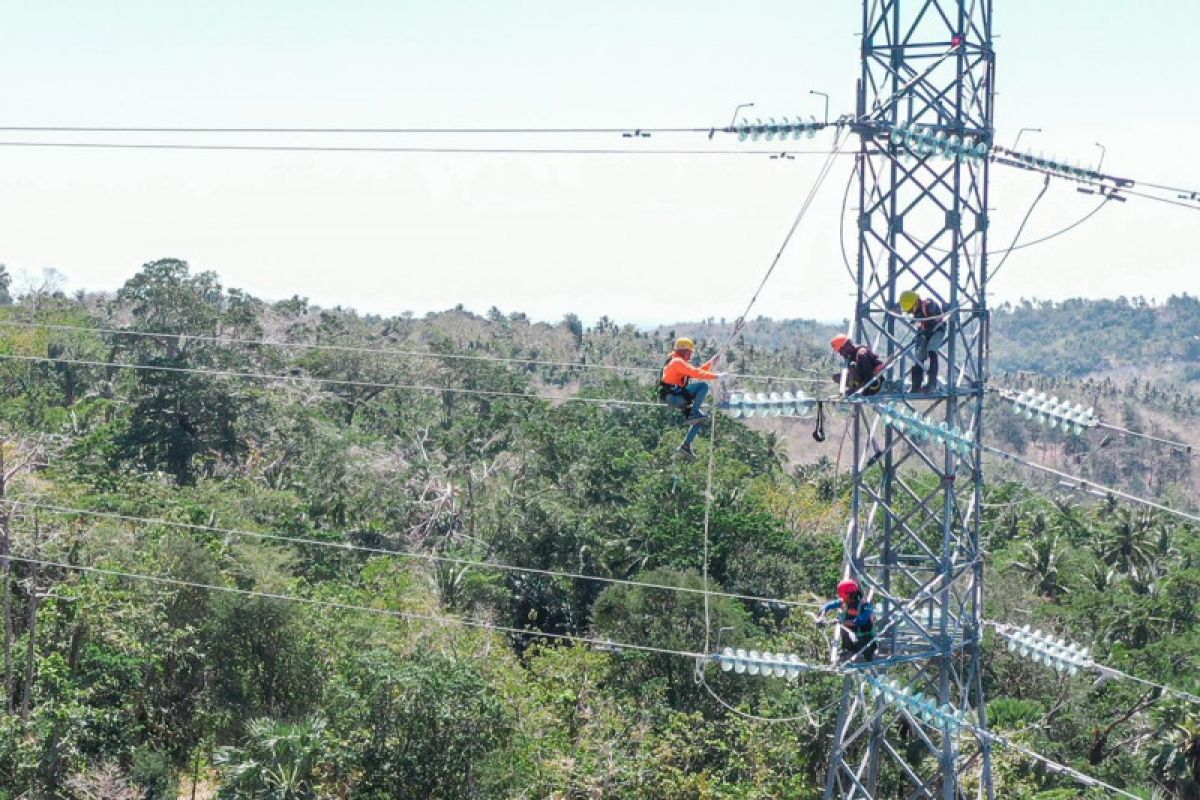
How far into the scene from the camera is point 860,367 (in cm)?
1315

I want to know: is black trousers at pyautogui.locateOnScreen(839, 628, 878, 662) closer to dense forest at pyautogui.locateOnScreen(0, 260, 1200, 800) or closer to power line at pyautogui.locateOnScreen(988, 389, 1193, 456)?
power line at pyautogui.locateOnScreen(988, 389, 1193, 456)

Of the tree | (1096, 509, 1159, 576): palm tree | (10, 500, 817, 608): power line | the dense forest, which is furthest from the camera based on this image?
(1096, 509, 1159, 576): palm tree

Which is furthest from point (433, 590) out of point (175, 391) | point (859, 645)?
point (859, 645)

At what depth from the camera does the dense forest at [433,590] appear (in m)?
29.7

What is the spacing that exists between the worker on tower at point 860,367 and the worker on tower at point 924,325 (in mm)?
387

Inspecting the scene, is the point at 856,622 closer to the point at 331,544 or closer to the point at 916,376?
the point at 916,376

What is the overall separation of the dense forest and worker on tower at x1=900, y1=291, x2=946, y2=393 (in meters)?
5.13

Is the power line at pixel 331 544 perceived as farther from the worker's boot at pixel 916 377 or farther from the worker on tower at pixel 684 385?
the worker's boot at pixel 916 377

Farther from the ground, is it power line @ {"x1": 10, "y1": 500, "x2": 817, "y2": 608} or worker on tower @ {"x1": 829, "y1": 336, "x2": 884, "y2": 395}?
worker on tower @ {"x1": 829, "y1": 336, "x2": 884, "y2": 395}

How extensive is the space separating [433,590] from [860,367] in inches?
1169

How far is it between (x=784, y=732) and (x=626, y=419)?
32.7 m

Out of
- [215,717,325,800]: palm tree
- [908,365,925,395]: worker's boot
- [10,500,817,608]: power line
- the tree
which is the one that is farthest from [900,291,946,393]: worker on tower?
the tree

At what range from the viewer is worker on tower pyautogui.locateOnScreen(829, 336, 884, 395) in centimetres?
1311

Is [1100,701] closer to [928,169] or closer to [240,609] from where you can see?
[240,609]
